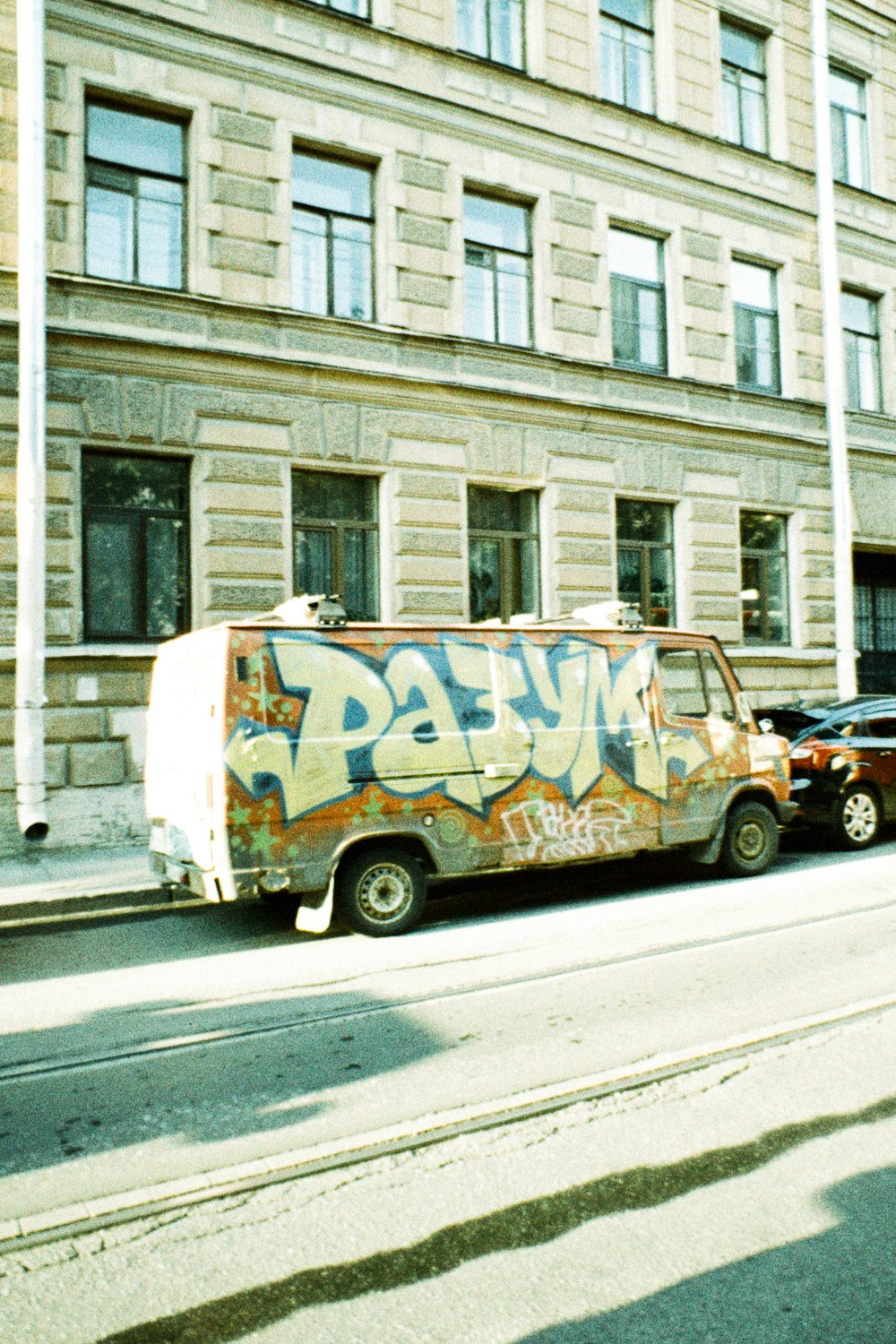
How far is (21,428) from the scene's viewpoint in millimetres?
11414

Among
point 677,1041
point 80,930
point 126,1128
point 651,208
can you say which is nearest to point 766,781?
point 677,1041

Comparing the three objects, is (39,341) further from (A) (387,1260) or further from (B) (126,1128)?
(A) (387,1260)

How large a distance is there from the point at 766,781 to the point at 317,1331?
8197mm

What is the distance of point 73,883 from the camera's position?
1027 cm

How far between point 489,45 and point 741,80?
4.94 m

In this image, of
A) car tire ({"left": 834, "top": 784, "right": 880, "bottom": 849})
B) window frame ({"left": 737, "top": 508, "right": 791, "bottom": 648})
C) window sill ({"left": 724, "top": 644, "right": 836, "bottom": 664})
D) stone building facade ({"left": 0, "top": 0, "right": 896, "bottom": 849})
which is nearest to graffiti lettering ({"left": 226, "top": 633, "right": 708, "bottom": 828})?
car tire ({"left": 834, "top": 784, "right": 880, "bottom": 849})

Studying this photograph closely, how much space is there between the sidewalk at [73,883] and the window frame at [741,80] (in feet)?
46.4

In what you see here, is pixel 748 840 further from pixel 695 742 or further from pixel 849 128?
pixel 849 128

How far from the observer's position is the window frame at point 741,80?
18.1 metres

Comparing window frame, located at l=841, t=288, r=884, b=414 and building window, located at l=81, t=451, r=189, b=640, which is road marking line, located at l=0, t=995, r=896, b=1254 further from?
window frame, located at l=841, t=288, r=884, b=414

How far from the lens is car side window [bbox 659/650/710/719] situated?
10.0 meters

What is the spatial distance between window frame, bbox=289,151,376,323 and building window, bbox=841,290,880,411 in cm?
916

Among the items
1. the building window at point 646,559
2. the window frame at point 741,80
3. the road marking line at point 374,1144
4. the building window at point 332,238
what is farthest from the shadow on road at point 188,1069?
the window frame at point 741,80

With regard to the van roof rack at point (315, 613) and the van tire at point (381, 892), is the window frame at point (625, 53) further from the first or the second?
the van tire at point (381, 892)
